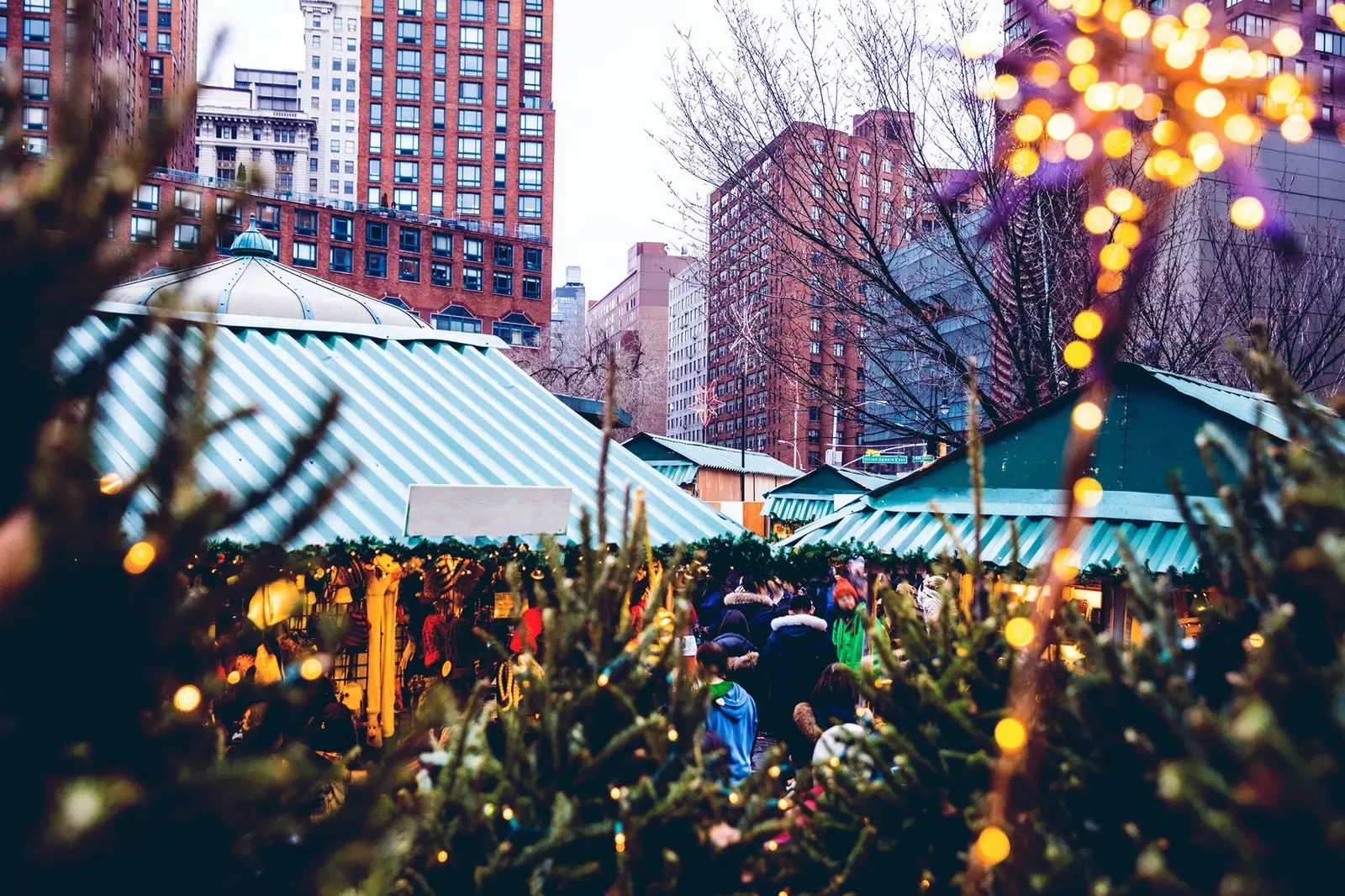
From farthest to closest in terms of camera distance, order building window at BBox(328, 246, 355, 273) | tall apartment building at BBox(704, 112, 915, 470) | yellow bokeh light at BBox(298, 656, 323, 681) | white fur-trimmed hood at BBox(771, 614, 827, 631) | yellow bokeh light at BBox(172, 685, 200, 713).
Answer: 1. building window at BBox(328, 246, 355, 273)
2. tall apartment building at BBox(704, 112, 915, 470)
3. white fur-trimmed hood at BBox(771, 614, 827, 631)
4. yellow bokeh light at BBox(298, 656, 323, 681)
5. yellow bokeh light at BBox(172, 685, 200, 713)

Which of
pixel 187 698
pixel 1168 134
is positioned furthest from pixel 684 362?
pixel 187 698

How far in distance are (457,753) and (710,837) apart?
0.95m

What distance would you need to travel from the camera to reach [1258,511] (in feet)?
7.97

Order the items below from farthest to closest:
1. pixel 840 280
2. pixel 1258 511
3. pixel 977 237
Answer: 1. pixel 840 280
2. pixel 977 237
3. pixel 1258 511

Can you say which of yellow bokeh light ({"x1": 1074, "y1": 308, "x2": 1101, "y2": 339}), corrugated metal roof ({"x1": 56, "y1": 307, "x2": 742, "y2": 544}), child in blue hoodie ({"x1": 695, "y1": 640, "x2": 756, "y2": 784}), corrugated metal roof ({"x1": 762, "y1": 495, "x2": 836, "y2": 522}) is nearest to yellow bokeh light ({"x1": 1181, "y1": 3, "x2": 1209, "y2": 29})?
yellow bokeh light ({"x1": 1074, "y1": 308, "x2": 1101, "y2": 339})

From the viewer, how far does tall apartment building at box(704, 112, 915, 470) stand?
36.7 ft

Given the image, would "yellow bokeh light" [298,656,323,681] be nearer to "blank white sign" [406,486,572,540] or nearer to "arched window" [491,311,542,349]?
"blank white sign" [406,486,572,540]

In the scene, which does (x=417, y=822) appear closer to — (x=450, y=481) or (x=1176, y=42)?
(x=1176, y=42)

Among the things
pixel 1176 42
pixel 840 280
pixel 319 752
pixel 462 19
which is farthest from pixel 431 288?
pixel 1176 42

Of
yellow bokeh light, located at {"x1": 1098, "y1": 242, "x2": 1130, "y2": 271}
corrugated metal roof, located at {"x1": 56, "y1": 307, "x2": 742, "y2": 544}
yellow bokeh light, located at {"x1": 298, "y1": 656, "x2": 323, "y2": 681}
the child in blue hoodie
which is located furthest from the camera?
corrugated metal roof, located at {"x1": 56, "y1": 307, "x2": 742, "y2": 544}

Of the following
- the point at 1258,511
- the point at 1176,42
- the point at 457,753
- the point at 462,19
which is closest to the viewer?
the point at 1258,511

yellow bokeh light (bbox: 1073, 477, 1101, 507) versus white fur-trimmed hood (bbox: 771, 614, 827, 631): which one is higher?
yellow bokeh light (bbox: 1073, 477, 1101, 507)

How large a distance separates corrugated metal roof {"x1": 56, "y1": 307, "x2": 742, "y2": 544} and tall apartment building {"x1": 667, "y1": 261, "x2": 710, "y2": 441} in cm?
10275

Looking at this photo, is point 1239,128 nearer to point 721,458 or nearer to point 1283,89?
point 1283,89
